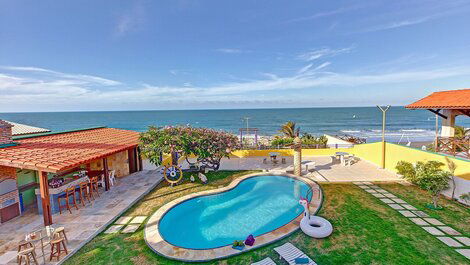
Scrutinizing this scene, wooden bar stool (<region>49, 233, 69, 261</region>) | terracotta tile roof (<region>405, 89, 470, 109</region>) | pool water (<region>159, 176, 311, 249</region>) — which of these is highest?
terracotta tile roof (<region>405, 89, 470, 109</region>)

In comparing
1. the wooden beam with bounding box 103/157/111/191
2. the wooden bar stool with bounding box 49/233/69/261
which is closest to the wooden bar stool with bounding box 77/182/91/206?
the wooden beam with bounding box 103/157/111/191

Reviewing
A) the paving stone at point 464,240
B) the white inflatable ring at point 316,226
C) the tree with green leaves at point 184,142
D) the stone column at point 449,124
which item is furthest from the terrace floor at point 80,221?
the stone column at point 449,124

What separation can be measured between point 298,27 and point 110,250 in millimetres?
28416

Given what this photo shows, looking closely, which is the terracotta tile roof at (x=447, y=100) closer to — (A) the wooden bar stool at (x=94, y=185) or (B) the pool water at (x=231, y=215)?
(B) the pool water at (x=231, y=215)

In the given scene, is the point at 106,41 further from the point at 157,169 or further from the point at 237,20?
the point at 157,169

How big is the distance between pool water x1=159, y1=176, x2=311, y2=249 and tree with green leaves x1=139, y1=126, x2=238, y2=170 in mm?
2831

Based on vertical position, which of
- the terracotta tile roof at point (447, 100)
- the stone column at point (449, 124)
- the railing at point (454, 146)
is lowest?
the railing at point (454, 146)

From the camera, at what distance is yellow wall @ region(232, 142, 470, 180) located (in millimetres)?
9633

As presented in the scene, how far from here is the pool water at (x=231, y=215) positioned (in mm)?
7727

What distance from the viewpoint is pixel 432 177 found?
9.78m

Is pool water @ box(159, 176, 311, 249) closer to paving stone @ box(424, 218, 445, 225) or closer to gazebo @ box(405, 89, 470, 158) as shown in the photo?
paving stone @ box(424, 218, 445, 225)

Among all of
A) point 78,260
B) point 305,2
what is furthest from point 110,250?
point 305,2

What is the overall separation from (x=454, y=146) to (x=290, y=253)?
35.7 ft

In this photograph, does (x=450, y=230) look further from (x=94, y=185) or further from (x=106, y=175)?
(x=94, y=185)
